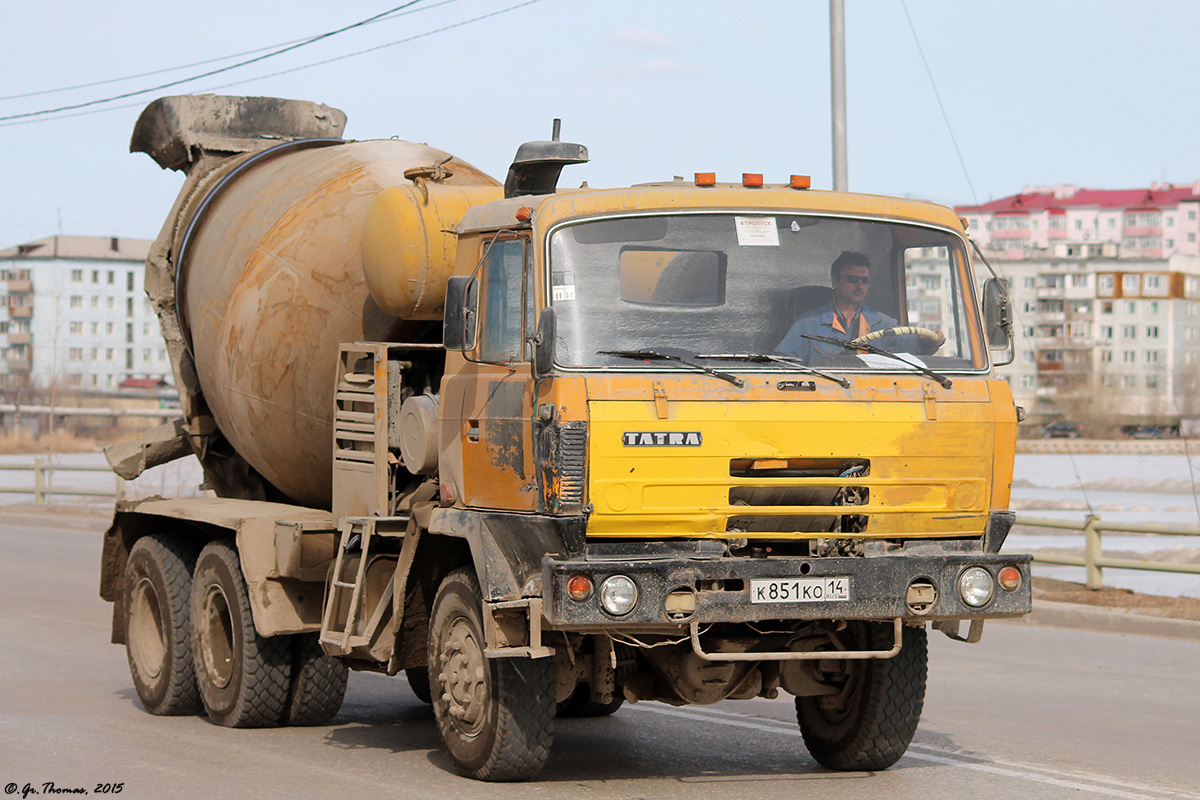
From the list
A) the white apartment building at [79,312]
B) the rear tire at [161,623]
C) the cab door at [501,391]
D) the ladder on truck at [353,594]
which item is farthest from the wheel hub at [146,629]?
the white apartment building at [79,312]

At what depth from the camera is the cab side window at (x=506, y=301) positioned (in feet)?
23.2

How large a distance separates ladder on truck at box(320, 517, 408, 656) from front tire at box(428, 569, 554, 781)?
600 mm

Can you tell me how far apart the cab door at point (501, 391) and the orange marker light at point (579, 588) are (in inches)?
16.6

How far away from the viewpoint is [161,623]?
10367 millimetres

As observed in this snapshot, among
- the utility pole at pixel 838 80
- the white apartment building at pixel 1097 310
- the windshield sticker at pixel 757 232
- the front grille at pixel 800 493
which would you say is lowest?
the front grille at pixel 800 493

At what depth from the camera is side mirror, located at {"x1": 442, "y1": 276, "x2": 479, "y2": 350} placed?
7363 millimetres

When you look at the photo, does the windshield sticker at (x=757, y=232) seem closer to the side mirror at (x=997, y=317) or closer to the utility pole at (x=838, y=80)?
the side mirror at (x=997, y=317)

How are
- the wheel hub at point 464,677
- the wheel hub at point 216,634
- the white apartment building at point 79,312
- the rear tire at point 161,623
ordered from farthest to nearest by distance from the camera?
the white apartment building at point 79,312 < the rear tire at point 161,623 < the wheel hub at point 216,634 < the wheel hub at point 464,677

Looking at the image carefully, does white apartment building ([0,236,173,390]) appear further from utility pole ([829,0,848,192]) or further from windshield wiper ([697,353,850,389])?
windshield wiper ([697,353,850,389])

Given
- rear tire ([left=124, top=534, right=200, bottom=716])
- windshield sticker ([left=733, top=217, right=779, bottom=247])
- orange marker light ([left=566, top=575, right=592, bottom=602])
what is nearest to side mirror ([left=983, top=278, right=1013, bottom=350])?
windshield sticker ([left=733, top=217, right=779, bottom=247])

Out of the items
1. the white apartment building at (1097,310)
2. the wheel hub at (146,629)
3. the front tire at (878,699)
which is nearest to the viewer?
the front tire at (878,699)

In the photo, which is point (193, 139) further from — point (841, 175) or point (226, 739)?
point (841, 175)

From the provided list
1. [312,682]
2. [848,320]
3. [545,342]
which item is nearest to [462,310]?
[545,342]

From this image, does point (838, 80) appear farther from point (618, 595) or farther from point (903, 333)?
point (618, 595)
